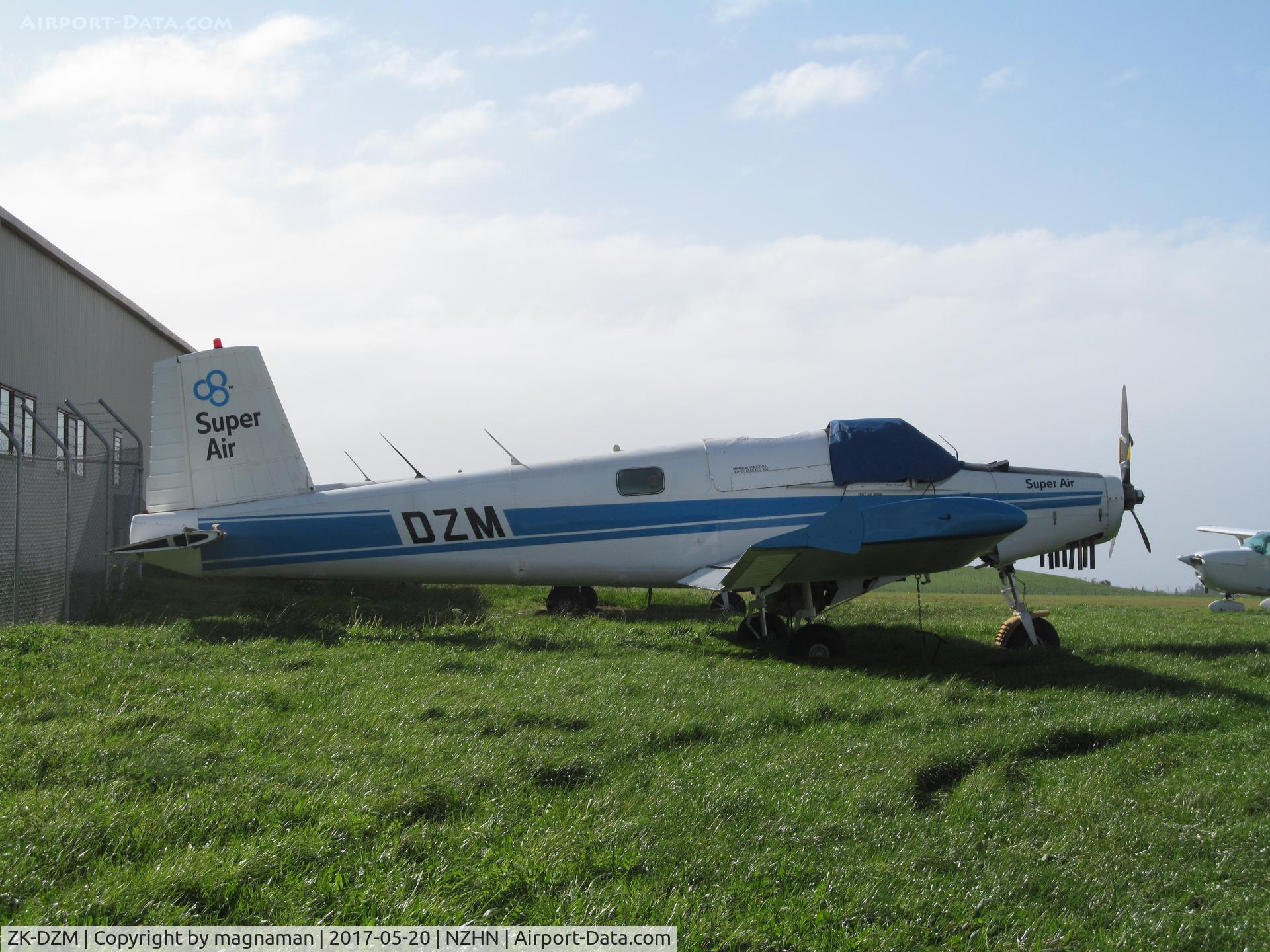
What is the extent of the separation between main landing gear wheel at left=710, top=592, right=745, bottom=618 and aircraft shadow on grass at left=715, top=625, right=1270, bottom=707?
8.40 feet

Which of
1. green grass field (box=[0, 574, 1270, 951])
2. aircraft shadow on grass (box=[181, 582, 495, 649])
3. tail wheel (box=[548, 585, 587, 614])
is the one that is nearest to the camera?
green grass field (box=[0, 574, 1270, 951])

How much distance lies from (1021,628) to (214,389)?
973 centimetres

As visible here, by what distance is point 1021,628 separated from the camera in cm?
1037

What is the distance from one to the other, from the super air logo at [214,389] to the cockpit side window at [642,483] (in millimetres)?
4687

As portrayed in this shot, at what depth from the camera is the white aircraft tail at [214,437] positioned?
10438 millimetres

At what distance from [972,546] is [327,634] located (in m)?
6.52

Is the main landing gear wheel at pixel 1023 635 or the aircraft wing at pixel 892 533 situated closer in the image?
the aircraft wing at pixel 892 533

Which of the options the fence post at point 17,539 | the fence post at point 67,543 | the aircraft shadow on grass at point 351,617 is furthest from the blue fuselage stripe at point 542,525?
the fence post at point 17,539

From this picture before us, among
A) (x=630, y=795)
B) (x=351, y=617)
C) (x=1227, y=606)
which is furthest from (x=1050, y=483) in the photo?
(x=351, y=617)

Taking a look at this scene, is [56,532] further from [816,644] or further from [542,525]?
[816,644]

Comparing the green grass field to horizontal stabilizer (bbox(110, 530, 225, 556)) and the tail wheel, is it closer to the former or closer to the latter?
horizontal stabilizer (bbox(110, 530, 225, 556))

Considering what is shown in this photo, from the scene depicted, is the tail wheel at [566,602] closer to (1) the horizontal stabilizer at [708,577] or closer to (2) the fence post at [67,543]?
(1) the horizontal stabilizer at [708,577]

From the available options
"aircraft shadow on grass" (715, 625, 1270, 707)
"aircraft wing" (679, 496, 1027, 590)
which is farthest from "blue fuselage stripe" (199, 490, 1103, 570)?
"aircraft shadow on grass" (715, 625, 1270, 707)

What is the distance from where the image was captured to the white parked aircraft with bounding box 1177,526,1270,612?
17047mm
